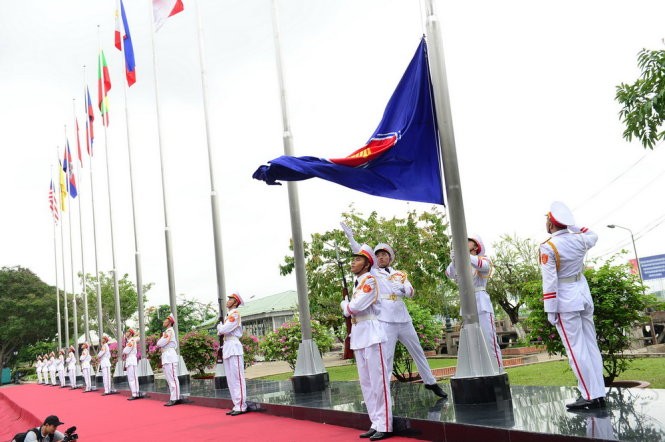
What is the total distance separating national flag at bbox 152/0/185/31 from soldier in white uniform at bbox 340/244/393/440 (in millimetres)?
10246

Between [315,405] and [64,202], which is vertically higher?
[64,202]

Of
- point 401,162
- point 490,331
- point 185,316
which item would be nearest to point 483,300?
point 490,331

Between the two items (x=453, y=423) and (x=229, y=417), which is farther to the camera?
(x=229, y=417)

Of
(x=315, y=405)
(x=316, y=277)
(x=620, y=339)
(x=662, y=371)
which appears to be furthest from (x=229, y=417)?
(x=316, y=277)

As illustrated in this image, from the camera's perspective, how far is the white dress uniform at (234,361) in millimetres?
9656

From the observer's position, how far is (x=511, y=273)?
3152cm

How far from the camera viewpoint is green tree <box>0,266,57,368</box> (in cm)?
4534

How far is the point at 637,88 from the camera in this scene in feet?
20.7

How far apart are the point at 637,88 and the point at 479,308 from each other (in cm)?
299

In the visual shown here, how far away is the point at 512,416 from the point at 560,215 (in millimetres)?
1830

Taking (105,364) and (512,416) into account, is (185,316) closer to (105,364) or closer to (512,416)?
(105,364)

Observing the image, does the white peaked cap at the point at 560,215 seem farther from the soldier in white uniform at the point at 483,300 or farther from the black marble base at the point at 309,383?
the black marble base at the point at 309,383

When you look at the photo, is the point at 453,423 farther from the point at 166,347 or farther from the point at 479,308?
the point at 166,347

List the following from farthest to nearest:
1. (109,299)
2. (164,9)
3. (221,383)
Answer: (109,299), (164,9), (221,383)
